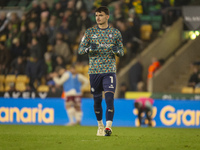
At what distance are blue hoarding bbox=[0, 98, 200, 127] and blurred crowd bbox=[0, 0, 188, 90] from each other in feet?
7.81

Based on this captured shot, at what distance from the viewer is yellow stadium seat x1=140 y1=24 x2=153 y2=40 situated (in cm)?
2046

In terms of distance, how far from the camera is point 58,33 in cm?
1928

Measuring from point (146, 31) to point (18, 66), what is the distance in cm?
535

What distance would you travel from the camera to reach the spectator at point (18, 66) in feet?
63.6

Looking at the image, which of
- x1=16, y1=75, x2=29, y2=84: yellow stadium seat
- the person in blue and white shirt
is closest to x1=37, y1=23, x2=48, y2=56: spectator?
x1=16, y1=75, x2=29, y2=84: yellow stadium seat

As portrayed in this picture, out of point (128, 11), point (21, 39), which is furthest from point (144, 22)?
point (21, 39)

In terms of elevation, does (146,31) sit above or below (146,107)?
above

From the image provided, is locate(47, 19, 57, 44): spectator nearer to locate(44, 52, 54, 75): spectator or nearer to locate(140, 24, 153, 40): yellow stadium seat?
locate(44, 52, 54, 75): spectator

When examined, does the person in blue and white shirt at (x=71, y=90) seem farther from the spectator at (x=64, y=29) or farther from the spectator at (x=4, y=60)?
the spectator at (x=4, y=60)

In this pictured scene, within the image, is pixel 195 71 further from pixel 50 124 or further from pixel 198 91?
pixel 50 124

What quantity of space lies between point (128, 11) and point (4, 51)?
517 cm

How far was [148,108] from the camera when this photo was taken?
50.5ft

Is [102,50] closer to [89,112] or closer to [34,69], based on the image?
[89,112]

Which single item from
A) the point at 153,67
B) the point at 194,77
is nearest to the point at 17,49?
the point at 153,67
